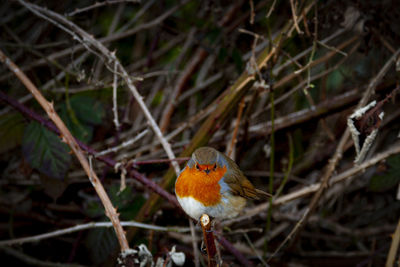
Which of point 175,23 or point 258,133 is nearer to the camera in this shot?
point 258,133

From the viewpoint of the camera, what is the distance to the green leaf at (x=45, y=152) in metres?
2.30

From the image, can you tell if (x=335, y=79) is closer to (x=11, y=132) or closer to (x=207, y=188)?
(x=207, y=188)

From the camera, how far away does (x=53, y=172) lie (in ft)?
7.53

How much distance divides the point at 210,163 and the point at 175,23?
2.29 m

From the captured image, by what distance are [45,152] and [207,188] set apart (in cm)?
108

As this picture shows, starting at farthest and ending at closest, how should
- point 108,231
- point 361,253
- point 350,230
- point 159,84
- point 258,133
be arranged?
point 159,84
point 350,230
point 361,253
point 258,133
point 108,231

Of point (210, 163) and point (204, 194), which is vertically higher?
point (210, 163)

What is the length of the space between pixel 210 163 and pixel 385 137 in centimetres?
229

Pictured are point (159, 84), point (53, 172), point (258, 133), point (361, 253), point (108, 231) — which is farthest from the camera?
point (159, 84)

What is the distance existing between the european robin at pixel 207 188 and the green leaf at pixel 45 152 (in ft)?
2.74

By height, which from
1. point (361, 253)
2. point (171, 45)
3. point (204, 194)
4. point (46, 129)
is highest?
point (171, 45)

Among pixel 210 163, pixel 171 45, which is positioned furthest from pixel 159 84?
pixel 210 163

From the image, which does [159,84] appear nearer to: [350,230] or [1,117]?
[1,117]

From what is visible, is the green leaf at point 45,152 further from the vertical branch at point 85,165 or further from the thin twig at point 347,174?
the thin twig at point 347,174
